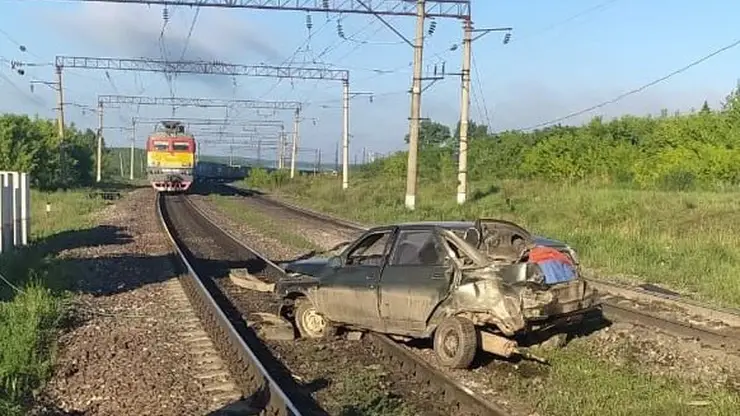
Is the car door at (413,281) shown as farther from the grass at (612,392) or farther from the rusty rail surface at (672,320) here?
the rusty rail surface at (672,320)

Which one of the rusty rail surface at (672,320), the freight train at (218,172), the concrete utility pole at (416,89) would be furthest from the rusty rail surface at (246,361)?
the freight train at (218,172)

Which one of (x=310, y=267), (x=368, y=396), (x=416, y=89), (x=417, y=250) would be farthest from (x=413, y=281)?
(x=416, y=89)

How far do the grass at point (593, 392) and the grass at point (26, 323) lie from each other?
10.1 feet

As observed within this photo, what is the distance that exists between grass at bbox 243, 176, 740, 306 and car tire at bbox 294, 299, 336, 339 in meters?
7.45

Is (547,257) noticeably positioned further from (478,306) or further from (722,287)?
(722,287)

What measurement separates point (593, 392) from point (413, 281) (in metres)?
2.44

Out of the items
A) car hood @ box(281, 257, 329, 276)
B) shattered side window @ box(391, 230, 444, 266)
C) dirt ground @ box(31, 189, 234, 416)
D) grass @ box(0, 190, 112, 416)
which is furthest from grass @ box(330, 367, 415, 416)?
grass @ box(0, 190, 112, 416)

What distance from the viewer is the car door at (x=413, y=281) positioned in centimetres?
968

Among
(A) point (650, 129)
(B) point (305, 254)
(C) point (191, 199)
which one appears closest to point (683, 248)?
(B) point (305, 254)

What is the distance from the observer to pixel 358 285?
10.5 meters

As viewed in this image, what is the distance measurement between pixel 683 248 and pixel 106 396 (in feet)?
52.6

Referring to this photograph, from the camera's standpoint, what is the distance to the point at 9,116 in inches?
2301

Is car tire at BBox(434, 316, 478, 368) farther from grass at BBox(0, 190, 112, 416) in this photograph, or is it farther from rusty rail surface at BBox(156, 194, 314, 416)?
grass at BBox(0, 190, 112, 416)

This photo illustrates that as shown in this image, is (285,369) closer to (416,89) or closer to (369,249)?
(369,249)
